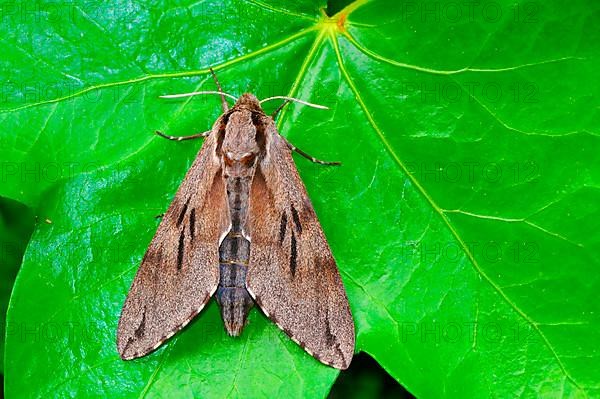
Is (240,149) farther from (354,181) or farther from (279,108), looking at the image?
(354,181)

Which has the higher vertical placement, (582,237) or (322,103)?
(322,103)

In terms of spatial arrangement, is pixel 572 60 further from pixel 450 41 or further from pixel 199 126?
pixel 199 126

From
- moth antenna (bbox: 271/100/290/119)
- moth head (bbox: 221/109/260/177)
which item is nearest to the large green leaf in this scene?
moth antenna (bbox: 271/100/290/119)

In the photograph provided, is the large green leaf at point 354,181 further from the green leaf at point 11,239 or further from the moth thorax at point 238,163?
the green leaf at point 11,239

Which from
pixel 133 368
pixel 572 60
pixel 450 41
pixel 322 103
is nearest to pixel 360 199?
pixel 322 103

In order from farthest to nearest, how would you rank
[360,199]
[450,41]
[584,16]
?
[360,199], [450,41], [584,16]

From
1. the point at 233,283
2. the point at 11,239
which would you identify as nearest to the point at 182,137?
the point at 233,283

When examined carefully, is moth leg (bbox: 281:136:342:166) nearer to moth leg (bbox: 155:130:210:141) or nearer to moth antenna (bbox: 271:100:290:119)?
moth antenna (bbox: 271:100:290:119)
